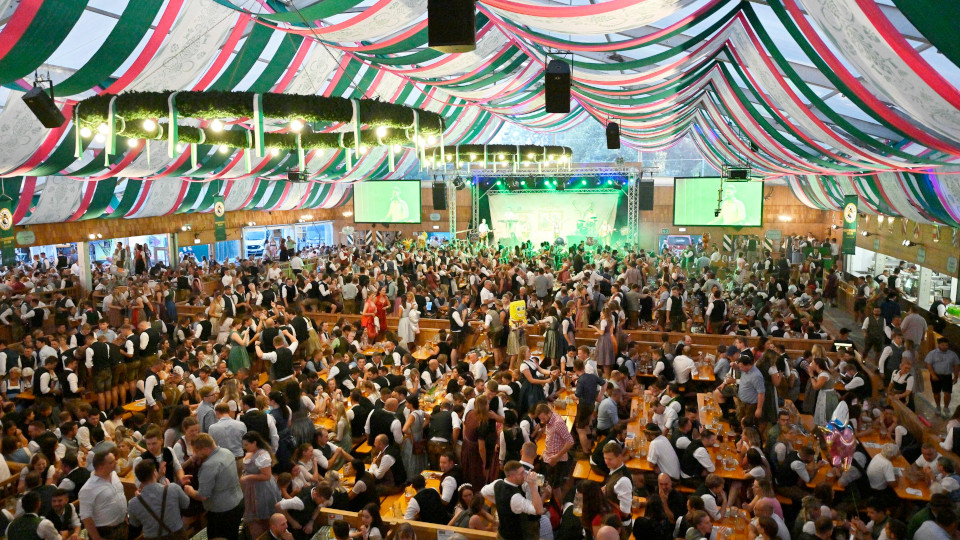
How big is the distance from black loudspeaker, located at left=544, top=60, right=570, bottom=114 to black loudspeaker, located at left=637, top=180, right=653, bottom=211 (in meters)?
11.5

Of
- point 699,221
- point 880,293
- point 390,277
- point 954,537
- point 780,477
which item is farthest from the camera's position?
point 699,221

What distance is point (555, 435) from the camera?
5160 mm

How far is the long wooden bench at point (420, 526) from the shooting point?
382 centimetres

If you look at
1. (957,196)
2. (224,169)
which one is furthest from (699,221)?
(224,169)

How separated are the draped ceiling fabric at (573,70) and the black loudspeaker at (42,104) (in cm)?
32

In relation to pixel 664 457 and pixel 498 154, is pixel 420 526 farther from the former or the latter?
pixel 498 154

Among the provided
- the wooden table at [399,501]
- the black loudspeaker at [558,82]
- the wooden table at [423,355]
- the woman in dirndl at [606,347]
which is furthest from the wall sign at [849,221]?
the wooden table at [399,501]

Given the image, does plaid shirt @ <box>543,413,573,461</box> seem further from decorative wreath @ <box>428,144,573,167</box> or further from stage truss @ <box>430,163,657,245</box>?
stage truss @ <box>430,163,657,245</box>

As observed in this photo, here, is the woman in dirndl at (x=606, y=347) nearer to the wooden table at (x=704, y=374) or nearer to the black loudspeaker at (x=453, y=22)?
the wooden table at (x=704, y=374)

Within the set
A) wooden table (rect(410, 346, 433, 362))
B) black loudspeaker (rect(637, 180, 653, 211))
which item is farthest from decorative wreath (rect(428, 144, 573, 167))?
wooden table (rect(410, 346, 433, 362))

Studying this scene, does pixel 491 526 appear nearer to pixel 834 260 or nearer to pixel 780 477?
pixel 780 477

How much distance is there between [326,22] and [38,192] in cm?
833

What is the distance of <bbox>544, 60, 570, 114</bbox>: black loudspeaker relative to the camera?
6137 millimetres

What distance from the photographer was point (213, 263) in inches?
633
